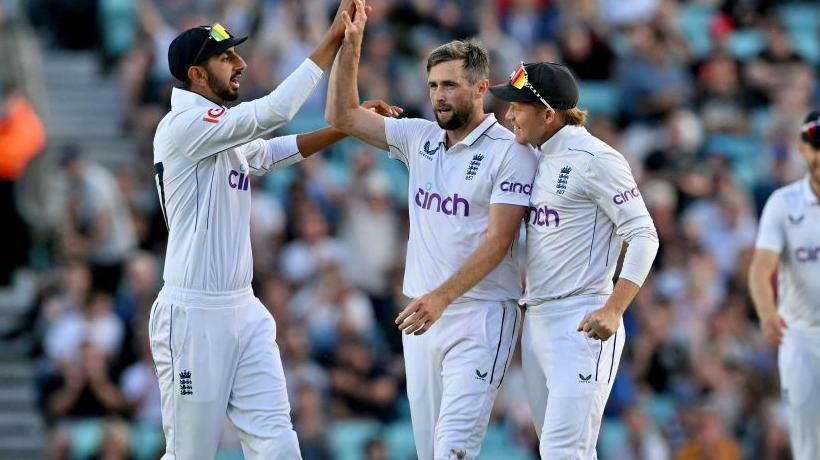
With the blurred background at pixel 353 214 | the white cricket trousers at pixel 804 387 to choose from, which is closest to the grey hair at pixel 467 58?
the white cricket trousers at pixel 804 387

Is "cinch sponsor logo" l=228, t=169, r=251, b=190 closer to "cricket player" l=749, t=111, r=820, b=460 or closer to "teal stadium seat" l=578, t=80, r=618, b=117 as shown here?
"cricket player" l=749, t=111, r=820, b=460

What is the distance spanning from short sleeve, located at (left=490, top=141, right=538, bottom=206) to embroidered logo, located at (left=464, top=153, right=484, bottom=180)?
128 mm

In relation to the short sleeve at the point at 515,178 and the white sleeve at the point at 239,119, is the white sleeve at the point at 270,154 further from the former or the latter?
the short sleeve at the point at 515,178

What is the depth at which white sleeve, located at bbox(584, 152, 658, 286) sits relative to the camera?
899cm

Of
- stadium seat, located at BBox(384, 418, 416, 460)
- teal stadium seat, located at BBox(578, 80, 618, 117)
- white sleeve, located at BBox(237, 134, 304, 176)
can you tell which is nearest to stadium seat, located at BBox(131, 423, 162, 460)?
stadium seat, located at BBox(384, 418, 416, 460)

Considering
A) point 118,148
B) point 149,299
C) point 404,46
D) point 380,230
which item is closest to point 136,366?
point 149,299

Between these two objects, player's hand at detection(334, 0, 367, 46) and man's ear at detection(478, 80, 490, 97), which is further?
man's ear at detection(478, 80, 490, 97)

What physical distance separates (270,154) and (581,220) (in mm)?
2002

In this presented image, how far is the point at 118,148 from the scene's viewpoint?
59.9ft

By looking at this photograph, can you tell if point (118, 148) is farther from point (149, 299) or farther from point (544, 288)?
point (544, 288)

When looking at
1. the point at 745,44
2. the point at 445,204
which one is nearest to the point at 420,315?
the point at 445,204

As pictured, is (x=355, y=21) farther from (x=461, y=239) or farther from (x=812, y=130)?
(x=812, y=130)

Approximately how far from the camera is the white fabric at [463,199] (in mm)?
9266

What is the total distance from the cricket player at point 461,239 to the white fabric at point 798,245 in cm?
248
